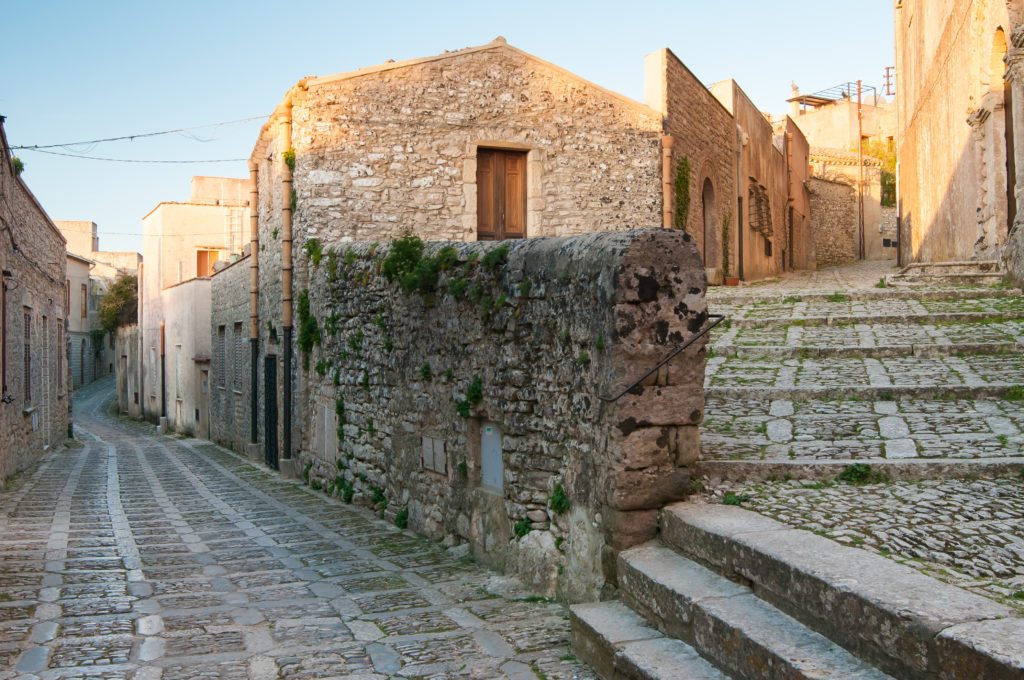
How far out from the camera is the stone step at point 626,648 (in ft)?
11.5

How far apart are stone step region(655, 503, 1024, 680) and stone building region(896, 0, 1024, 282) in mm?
8624

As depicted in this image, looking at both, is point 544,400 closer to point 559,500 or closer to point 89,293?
point 559,500

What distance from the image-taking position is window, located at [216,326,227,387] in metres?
18.3

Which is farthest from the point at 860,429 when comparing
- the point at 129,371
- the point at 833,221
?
the point at 833,221

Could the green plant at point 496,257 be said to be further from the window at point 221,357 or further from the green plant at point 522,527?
the window at point 221,357

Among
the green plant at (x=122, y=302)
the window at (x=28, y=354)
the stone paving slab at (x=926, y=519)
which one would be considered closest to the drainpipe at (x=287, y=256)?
the window at (x=28, y=354)

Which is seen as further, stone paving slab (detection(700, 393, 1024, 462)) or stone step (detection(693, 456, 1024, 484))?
stone paving slab (detection(700, 393, 1024, 462))

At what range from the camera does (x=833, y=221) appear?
36.5m

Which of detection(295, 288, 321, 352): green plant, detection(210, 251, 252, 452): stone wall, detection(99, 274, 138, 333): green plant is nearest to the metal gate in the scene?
detection(210, 251, 252, 452): stone wall

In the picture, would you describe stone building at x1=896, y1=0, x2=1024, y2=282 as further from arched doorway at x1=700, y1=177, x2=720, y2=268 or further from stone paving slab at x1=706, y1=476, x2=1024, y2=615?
stone paving slab at x1=706, y1=476, x2=1024, y2=615

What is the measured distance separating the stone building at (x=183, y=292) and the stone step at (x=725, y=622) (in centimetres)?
1804

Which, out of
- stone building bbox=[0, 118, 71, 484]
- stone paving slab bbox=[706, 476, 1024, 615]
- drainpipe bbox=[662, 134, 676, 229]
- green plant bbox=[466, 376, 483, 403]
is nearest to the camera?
stone paving slab bbox=[706, 476, 1024, 615]

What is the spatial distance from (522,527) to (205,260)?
77.7ft

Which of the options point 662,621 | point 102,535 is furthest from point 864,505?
point 102,535
